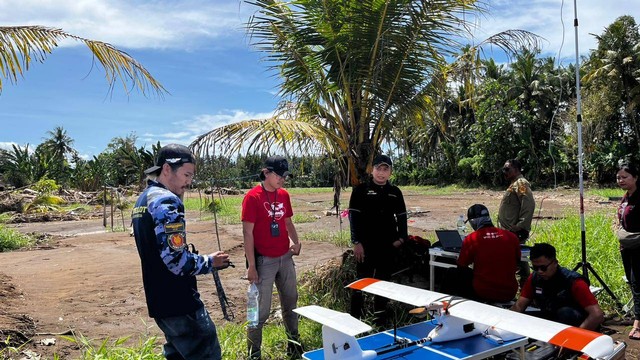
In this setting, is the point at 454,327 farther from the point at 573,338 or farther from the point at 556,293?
the point at 556,293

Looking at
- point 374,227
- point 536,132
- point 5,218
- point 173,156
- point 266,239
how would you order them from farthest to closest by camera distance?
point 536,132, point 5,218, point 374,227, point 266,239, point 173,156

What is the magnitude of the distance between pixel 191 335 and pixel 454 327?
6.44 feet

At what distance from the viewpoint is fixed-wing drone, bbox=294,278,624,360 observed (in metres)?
2.81

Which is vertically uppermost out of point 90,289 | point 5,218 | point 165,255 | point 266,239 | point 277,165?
point 277,165

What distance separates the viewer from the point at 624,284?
600cm

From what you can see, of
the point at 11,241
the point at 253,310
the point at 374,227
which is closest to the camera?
the point at 253,310

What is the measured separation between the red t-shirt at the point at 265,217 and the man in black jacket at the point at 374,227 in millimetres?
969

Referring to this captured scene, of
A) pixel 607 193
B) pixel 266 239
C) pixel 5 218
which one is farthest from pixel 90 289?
pixel 607 193

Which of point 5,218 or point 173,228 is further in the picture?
point 5,218

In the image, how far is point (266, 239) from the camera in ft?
13.9

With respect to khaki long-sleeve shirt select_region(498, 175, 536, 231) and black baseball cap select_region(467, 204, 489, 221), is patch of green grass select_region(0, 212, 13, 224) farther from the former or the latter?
black baseball cap select_region(467, 204, 489, 221)

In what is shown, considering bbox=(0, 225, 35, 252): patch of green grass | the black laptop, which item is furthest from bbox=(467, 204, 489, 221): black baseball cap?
bbox=(0, 225, 35, 252): patch of green grass

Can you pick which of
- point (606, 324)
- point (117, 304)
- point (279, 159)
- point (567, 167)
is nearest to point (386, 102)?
point (279, 159)

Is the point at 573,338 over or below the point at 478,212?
below
